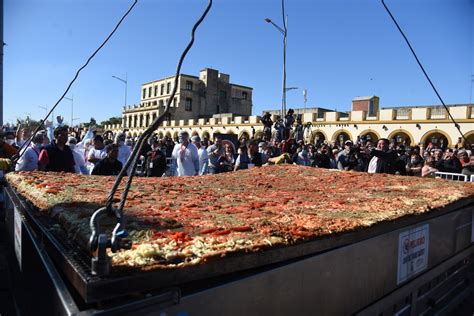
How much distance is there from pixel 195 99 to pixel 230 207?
77.5 m

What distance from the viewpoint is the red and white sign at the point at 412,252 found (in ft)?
7.58

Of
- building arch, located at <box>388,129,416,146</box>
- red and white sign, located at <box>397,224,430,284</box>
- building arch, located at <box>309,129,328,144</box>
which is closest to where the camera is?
red and white sign, located at <box>397,224,430,284</box>

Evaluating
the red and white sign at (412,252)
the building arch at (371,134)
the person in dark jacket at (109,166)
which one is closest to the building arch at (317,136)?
the building arch at (371,134)

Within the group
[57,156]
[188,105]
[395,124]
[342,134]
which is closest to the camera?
[57,156]

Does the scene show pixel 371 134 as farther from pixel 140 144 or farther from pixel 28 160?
pixel 140 144

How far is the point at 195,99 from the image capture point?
7819 cm

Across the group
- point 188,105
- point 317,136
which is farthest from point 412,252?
point 188,105

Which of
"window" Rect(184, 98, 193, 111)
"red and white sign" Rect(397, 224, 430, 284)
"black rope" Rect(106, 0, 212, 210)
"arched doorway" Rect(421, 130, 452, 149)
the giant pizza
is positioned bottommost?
"red and white sign" Rect(397, 224, 430, 284)

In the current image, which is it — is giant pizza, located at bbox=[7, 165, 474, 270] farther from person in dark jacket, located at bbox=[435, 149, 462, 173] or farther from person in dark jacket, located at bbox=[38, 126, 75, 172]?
person in dark jacket, located at bbox=[435, 149, 462, 173]

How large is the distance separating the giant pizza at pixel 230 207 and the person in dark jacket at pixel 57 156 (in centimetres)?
242

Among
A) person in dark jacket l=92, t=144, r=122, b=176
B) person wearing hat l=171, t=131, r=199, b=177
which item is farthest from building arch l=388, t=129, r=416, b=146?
person in dark jacket l=92, t=144, r=122, b=176

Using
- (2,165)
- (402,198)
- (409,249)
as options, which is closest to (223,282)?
(409,249)

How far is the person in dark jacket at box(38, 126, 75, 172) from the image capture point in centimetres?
563

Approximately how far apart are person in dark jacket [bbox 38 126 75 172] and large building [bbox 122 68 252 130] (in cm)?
6801
